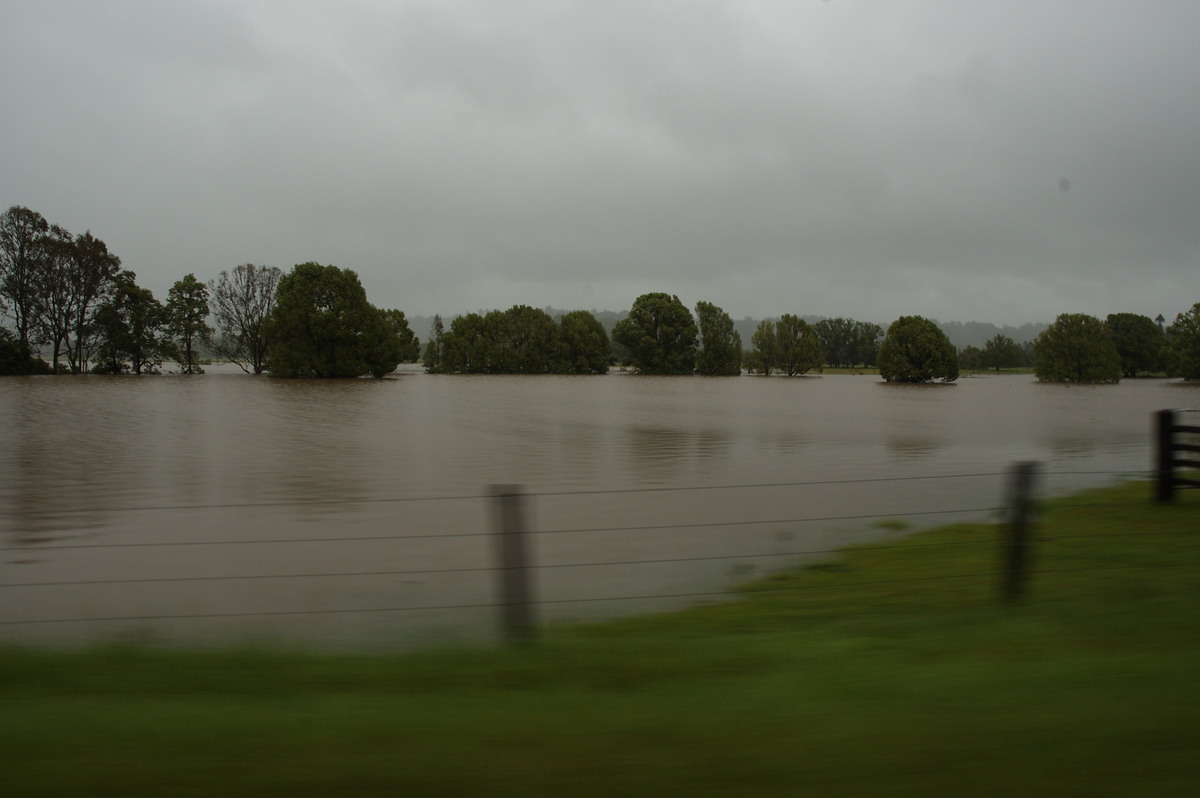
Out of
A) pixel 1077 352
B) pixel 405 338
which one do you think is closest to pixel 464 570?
pixel 1077 352

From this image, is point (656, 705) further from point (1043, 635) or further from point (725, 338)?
point (725, 338)

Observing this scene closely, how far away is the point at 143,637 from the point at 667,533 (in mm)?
7455

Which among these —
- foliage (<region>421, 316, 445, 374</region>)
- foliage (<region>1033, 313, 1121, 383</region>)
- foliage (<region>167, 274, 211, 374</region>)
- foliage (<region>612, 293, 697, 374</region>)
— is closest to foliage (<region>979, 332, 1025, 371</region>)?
foliage (<region>1033, 313, 1121, 383</region>)

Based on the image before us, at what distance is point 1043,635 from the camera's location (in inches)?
198

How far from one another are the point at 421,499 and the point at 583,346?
11429 centimetres

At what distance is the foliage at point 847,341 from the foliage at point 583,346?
136ft

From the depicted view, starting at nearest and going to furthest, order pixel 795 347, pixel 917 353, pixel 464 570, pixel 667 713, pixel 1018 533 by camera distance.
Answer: pixel 667 713 → pixel 1018 533 → pixel 464 570 → pixel 917 353 → pixel 795 347

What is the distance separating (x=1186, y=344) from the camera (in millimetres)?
90312

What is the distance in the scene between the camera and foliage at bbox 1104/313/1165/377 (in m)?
109

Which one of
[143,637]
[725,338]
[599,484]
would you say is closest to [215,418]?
[599,484]

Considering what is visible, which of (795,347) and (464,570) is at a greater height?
(795,347)

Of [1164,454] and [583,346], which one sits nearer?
[1164,454]

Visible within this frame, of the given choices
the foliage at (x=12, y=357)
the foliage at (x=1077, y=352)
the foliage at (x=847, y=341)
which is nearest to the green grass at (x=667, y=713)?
the foliage at (x=12, y=357)

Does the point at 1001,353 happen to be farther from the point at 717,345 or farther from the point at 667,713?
the point at 667,713
